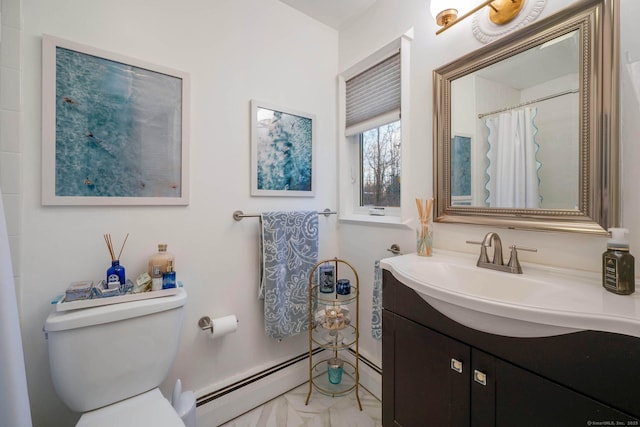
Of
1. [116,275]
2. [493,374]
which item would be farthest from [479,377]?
[116,275]

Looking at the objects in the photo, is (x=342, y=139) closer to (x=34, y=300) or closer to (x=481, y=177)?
(x=481, y=177)

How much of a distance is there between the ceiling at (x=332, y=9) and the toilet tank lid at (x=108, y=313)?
1.78 metres

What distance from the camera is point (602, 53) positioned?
2.60 ft

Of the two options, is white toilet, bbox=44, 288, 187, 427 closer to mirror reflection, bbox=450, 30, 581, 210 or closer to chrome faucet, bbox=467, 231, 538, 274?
chrome faucet, bbox=467, 231, 538, 274

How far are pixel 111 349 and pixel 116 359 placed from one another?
4 centimetres

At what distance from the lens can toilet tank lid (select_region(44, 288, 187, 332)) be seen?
86 centimetres

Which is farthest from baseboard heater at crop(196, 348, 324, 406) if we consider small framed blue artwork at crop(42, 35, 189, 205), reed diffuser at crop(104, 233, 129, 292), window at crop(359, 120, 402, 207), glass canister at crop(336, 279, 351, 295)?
window at crop(359, 120, 402, 207)

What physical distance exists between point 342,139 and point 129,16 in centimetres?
127

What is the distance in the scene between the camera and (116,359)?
0.94m

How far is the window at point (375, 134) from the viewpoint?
146 cm

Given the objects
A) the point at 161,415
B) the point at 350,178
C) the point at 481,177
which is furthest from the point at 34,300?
the point at 481,177

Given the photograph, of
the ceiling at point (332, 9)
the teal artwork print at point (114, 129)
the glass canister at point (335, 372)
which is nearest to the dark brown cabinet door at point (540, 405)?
the glass canister at point (335, 372)

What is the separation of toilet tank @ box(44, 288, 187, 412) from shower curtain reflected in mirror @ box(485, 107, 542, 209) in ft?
4.58

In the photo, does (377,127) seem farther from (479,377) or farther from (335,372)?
(335,372)
